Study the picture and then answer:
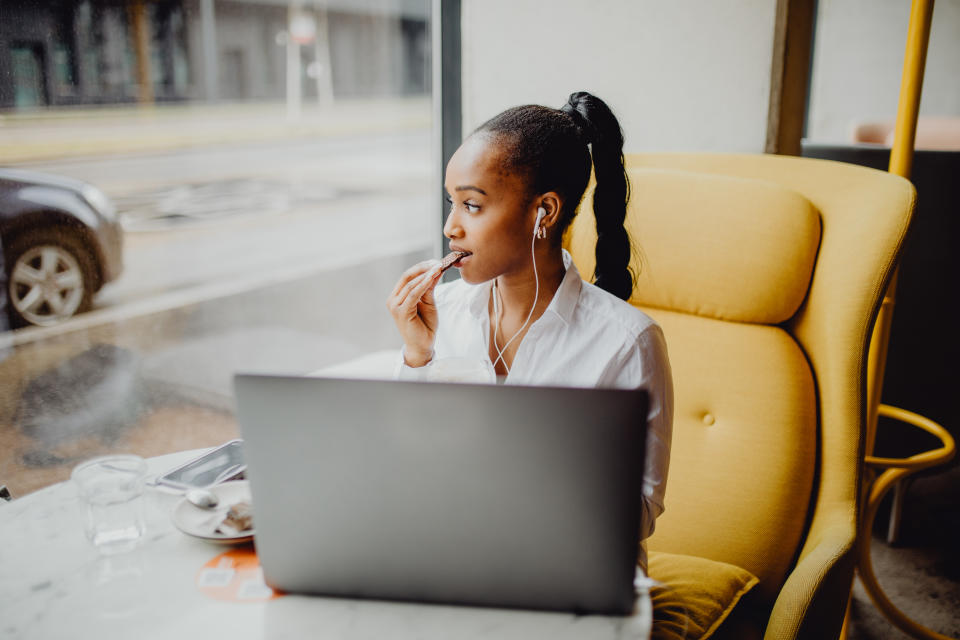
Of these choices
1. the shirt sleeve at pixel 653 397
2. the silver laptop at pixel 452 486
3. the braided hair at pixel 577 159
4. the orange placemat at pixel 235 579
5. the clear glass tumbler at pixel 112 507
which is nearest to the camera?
the silver laptop at pixel 452 486

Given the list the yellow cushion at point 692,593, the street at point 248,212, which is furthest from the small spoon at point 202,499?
the street at point 248,212

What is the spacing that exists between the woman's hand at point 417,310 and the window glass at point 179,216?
1.11 meters

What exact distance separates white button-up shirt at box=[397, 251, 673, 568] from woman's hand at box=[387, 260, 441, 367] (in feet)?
0.12

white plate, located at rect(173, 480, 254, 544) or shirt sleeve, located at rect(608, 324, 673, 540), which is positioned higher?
shirt sleeve, located at rect(608, 324, 673, 540)

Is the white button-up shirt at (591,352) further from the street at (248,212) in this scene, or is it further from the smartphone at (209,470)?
the street at (248,212)

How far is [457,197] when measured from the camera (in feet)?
3.77

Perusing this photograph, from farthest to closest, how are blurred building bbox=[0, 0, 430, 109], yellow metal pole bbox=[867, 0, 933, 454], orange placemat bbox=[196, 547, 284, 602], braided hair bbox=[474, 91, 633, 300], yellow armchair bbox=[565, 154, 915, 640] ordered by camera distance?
blurred building bbox=[0, 0, 430, 109], yellow metal pole bbox=[867, 0, 933, 454], yellow armchair bbox=[565, 154, 915, 640], braided hair bbox=[474, 91, 633, 300], orange placemat bbox=[196, 547, 284, 602]

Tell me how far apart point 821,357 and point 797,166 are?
1.32 ft

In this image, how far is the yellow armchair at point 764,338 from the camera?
127 cm

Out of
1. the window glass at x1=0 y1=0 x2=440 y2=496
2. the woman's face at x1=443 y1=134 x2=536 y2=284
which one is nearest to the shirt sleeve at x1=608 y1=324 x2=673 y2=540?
the woman's face at x1=443 y1=134 x2=536 y2=284

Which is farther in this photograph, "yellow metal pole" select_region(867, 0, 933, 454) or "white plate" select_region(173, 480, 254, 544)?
"yellow metal pole" select_region(867, 0, 933, 454)

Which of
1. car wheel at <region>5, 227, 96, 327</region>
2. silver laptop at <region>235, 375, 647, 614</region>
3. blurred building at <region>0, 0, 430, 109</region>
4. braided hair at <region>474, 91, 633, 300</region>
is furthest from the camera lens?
car wheel at <region>5, 227, 96, 327</region>

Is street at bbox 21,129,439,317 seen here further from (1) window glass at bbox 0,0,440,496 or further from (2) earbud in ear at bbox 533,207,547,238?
(2) earbud in ear at bbox 533,207,547,238

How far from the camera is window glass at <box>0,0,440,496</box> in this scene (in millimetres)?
1950
